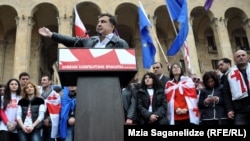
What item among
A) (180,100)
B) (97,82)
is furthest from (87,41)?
(180,100)

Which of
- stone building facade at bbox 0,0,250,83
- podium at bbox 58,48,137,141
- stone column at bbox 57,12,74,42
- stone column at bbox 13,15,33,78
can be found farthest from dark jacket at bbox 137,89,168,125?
stone column at bbox 57,12,74,42

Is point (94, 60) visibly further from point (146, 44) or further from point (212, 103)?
point (146, 44)

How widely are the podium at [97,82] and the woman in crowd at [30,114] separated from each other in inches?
113

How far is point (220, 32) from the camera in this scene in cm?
2345

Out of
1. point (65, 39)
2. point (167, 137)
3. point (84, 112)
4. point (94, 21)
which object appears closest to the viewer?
point (84, 112)

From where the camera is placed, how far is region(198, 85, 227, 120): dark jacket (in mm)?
6012

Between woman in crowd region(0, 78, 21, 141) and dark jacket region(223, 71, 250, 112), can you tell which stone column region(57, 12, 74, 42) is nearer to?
woman in crowd region(0, 78, 21, 141)

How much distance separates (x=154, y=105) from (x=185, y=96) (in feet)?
2.52

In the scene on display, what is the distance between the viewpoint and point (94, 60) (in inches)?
139

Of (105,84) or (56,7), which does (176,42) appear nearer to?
(105,84)

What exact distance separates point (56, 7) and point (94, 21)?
4.08 metres

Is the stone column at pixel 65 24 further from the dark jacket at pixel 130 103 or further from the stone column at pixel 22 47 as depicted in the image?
the dark jacket at pixel 130 103

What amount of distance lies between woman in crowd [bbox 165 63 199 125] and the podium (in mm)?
2854

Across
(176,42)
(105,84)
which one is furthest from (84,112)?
(176,42)
